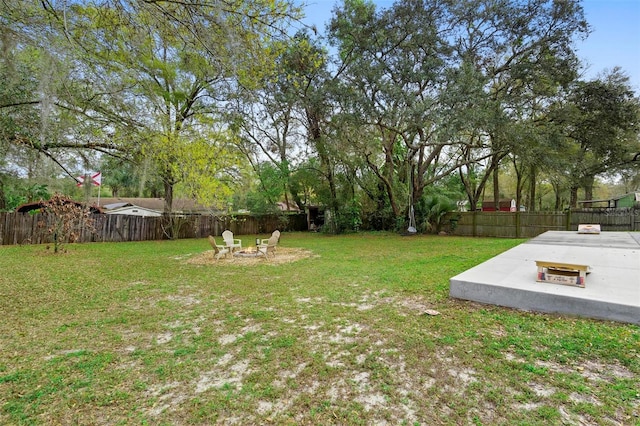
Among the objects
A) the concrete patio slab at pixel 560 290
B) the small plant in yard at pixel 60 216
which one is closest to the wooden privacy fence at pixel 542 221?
the concrete patio slab at pixel 560 290

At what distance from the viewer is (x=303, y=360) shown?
2.50 meters

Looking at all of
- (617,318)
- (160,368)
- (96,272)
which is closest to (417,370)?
(160,368)

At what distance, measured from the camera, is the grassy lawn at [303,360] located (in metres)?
1.87

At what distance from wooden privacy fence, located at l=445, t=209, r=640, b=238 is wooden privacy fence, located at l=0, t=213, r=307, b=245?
10.2 meters

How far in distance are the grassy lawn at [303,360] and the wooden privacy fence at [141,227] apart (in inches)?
316

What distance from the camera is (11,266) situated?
643 centimetres

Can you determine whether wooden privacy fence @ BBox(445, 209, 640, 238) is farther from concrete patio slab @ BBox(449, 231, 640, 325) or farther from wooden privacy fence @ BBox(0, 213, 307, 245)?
wooden privacy fence @ BBox(0, 213, 307, 245)

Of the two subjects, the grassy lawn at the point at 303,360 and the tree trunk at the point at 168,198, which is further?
the tree trunk at the point at 168,198

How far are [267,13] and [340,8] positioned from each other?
393 inches

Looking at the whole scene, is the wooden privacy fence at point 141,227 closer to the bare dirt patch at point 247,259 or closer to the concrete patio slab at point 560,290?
the bare dirt patch at point 247,259

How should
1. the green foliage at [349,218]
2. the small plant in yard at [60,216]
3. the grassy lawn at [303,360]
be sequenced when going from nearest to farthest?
the grassy lawn at [303,360], the small plant in yard at [60,216], the green foliage at [349,218]

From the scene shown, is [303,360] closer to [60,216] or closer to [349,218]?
[60,216]

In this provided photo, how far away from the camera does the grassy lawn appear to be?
6.14 feet

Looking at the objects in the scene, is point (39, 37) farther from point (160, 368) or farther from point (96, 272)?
point (96, 272)
